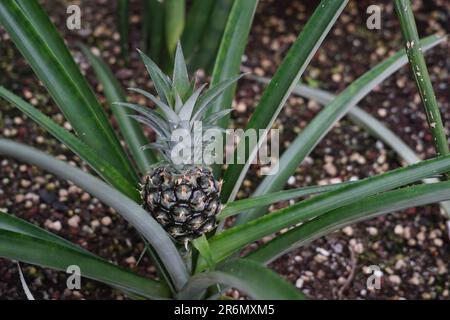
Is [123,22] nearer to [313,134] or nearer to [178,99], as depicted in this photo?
[313,134]

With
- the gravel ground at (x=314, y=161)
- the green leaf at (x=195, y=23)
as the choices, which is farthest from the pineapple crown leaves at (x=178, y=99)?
the green leaf at (x=195, y=23)

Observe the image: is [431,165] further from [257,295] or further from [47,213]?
[47,213]

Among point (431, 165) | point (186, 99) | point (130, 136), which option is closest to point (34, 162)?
point (186, 99)

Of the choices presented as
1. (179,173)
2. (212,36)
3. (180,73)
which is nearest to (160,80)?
(180,73)

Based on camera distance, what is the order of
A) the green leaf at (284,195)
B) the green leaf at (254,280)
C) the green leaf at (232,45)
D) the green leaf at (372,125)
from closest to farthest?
the green leaf at (254,280)
the green leaf at (284,195)
the green leaf at (232,45)
the green leaf at (372,125)

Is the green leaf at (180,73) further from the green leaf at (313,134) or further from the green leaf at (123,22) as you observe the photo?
the green leaf at (123,22)

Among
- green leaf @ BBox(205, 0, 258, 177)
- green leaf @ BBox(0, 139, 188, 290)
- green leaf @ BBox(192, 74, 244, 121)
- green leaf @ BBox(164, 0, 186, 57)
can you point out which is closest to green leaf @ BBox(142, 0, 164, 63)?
green leaf @ BBox(164, 0, 186, 57)
